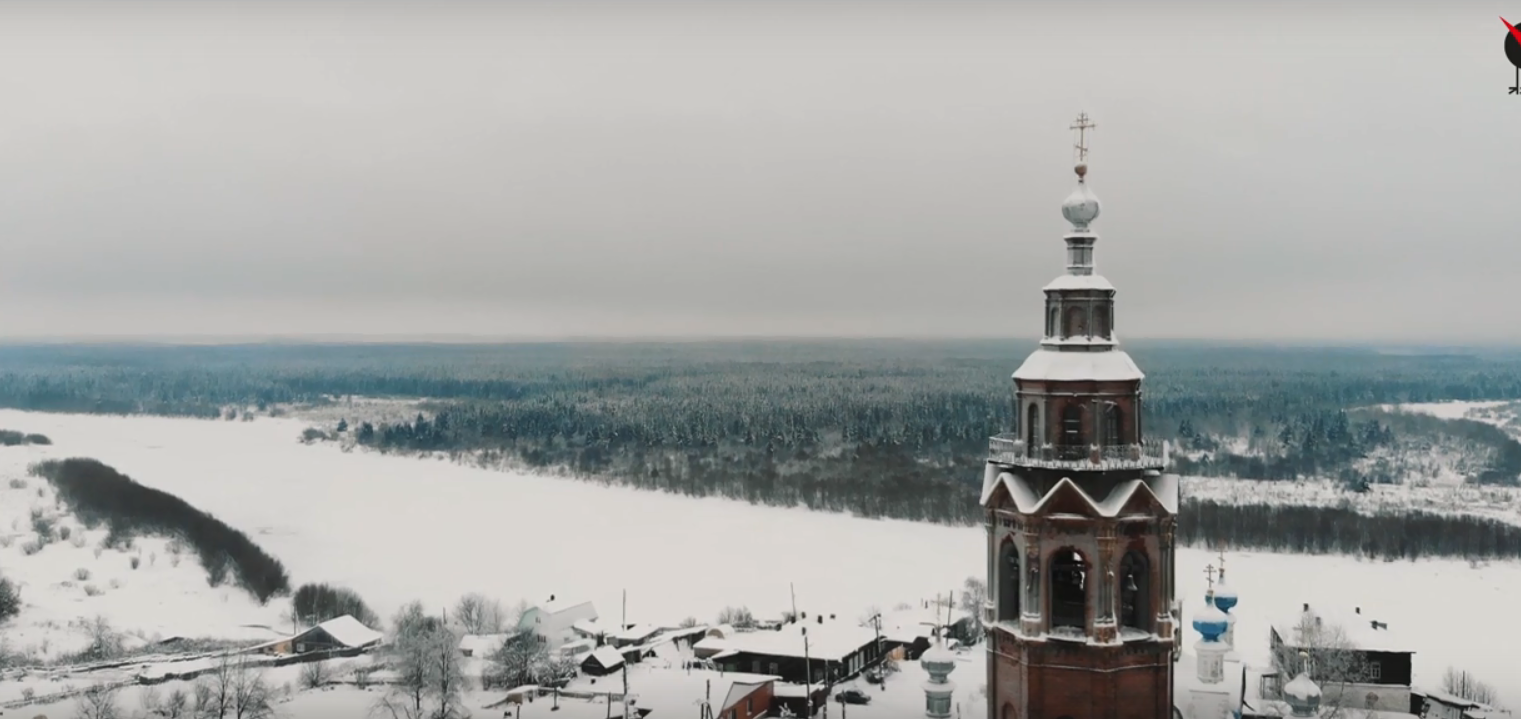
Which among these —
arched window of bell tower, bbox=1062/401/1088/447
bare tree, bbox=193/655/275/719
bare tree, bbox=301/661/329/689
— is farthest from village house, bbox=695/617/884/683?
arched window of bell tower, bbox=1062/401/1088/447

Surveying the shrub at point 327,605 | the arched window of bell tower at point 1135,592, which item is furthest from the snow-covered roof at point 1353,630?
the shrub at point 327,605

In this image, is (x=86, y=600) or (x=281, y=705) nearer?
(x=281, y=705)

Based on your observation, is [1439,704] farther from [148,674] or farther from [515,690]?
[148,674]

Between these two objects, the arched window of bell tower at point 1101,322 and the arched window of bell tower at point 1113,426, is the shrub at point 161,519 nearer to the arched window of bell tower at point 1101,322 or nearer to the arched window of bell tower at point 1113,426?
the arched window of bell tower at point 1113,426

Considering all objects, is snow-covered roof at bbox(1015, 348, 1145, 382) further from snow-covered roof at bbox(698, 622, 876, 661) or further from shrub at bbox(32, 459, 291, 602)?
shrub at bbox(32, 459, 291, 602)

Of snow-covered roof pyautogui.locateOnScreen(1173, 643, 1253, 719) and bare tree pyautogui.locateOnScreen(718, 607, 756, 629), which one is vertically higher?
snow-covered roof pyautogui.locateOnScreen(1173, 643, 1253, 719)

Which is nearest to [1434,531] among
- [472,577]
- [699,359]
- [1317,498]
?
[1317,498]
